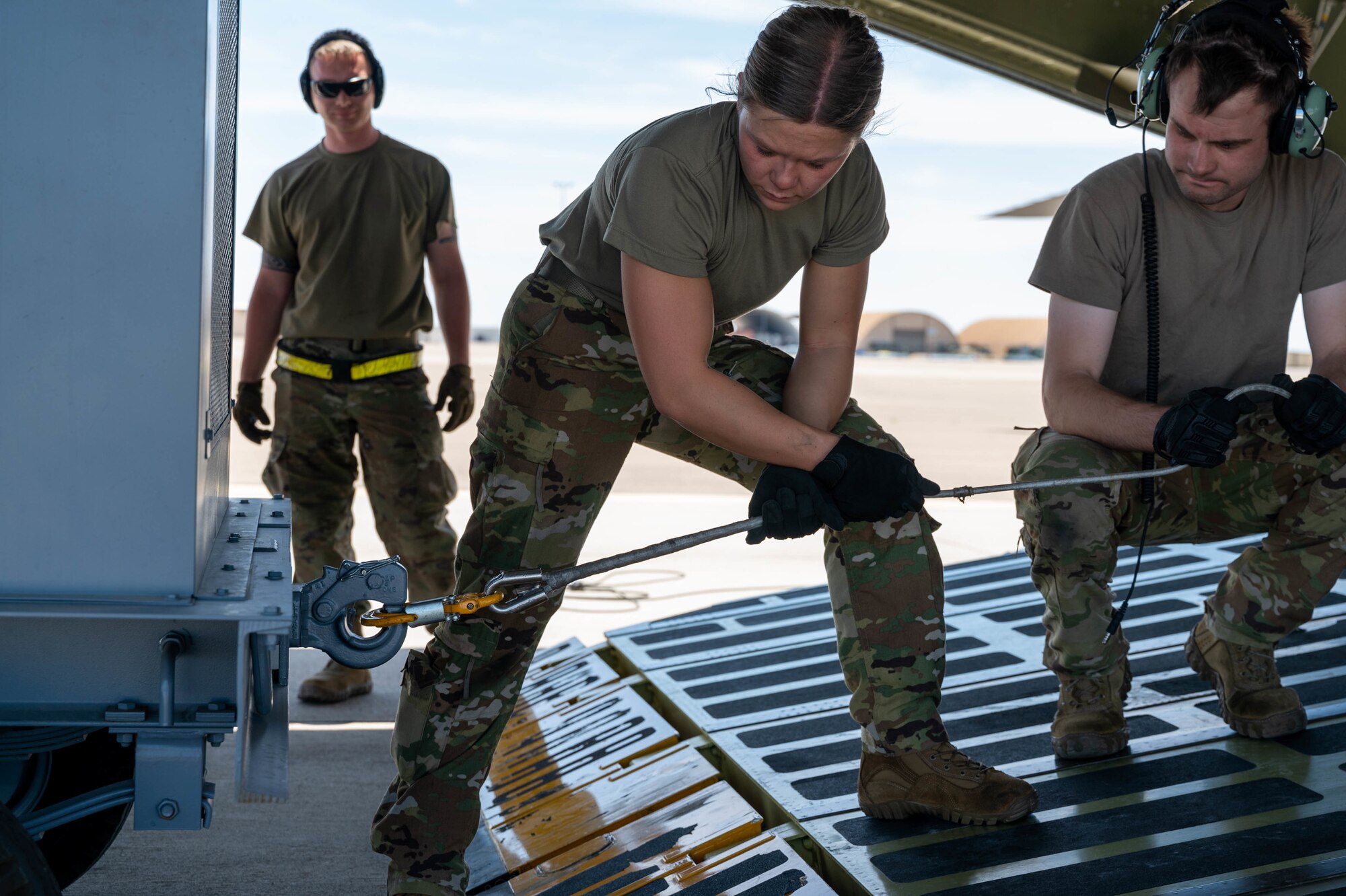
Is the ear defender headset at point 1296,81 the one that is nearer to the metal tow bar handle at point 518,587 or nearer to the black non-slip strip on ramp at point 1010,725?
the black non-slip strip on ramp at point 1010,725

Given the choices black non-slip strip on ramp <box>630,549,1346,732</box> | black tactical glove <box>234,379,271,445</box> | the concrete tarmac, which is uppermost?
black tactical glove <box>234,379,271,445</box>

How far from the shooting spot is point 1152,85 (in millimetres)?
2633

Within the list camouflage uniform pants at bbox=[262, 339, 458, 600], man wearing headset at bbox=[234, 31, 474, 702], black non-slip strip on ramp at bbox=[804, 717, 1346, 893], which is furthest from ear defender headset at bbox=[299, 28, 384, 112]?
black non-slip strip on ramp at bbox=[804, 717, 1346, 893]

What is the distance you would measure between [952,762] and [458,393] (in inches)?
88.5

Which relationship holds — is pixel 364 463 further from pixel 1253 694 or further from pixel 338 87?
pixel 1253 694

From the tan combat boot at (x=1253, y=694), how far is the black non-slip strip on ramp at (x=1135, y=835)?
0.32ft

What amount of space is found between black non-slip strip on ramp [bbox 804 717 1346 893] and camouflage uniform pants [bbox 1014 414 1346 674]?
0.91 ft

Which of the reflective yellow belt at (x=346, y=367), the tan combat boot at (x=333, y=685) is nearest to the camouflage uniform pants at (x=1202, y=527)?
the reflective yellow belt at (x=346, y=367)

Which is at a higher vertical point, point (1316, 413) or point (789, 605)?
point (1316, 413)

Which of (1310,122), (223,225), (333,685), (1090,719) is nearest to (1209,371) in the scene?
(1310,122)

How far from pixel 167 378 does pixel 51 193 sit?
259 millimetres

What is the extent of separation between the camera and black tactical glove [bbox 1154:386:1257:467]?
2371mm

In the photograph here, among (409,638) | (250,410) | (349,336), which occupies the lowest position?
(409,638)

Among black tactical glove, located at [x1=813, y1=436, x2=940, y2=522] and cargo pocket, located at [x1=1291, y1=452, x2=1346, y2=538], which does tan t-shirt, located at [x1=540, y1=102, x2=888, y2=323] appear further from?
cargo pocket, located at [x1=1291, y1=452, x2=1346, y2=538]
